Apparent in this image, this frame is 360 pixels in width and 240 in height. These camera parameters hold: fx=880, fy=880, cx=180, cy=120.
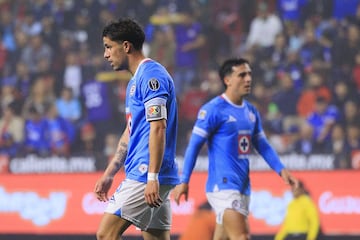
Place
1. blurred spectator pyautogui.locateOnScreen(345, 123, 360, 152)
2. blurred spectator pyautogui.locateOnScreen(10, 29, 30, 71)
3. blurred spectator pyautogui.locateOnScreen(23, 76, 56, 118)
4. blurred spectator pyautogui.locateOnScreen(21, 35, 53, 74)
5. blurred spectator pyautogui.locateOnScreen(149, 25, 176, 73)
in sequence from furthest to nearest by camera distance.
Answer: blurred spectator pyautogui.locateOnScreen(10, 29, 30, 71) → blurred spectator pyautogui.locateOnScreen(21, 35, 53, 74) → blurred spectator pyautogui.locateOnScreen(23, 76, 56, 118) → blurred spectator pyautogui.locateOnScreen(149, 25, 176, 73) → blurred spectator pyautogui.locateOnScreen(345, 123, 360, 152)

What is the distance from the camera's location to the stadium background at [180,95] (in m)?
12.7

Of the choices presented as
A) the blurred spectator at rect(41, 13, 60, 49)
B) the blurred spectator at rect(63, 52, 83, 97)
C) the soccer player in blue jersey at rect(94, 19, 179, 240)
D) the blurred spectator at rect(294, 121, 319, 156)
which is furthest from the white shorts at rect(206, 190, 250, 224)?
the blurred spectator at rect(41, 13, 60, 49)

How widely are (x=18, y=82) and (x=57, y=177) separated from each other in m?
3.79

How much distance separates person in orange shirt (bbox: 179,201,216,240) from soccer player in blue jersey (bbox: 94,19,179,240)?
4760mm

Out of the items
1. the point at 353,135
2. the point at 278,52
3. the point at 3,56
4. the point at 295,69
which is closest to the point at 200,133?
the point at 353,135

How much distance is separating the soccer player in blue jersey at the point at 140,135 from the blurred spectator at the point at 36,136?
916 cm

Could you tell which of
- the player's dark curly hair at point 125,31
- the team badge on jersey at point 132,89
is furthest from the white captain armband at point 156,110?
the player's dark curly hair at point 125,31

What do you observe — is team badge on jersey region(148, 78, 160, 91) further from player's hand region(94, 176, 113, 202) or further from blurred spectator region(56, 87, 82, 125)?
blurred spectator region(56, 87, 82, 125)

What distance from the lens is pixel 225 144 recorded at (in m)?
8.49

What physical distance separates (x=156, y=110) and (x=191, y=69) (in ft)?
32.6

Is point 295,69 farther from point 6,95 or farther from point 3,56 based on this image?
point 3,56

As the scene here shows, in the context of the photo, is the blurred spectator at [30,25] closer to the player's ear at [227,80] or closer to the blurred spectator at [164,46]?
the blurred spectator at [164,46]

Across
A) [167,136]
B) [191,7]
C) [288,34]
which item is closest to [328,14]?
[288,34]

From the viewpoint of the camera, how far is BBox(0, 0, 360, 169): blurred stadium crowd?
A: 14078 mm
